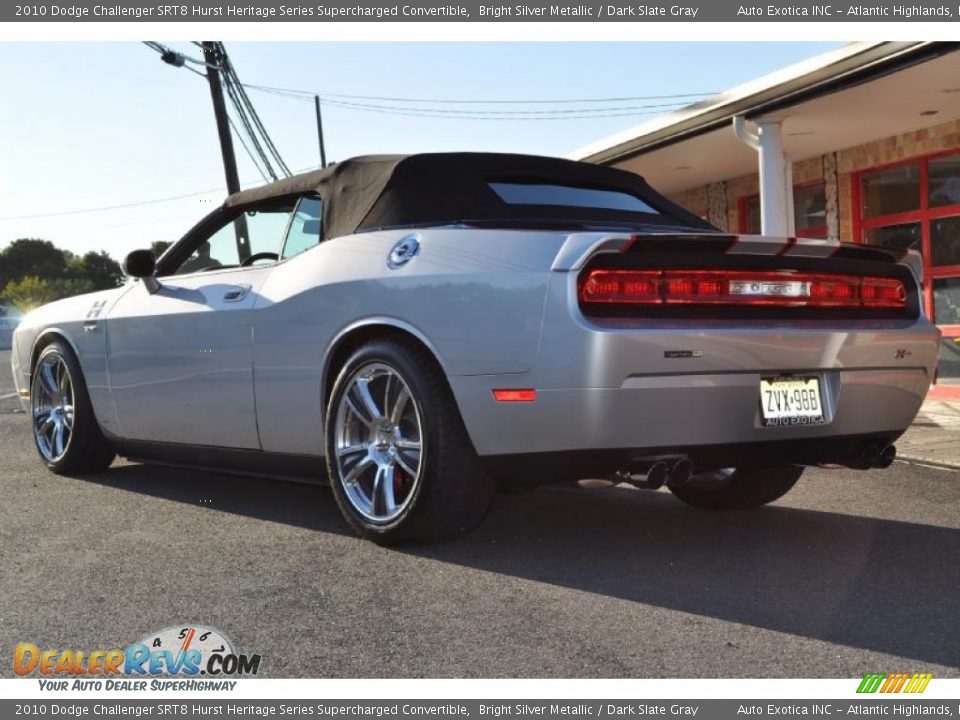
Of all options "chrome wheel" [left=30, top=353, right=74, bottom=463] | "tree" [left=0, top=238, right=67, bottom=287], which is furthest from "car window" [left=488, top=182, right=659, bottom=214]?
"tree" [left=0, top=238, right=67, bottom=287]

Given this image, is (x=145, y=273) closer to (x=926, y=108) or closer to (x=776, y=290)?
(x=776, y=290)

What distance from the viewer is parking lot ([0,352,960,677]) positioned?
2.98 m

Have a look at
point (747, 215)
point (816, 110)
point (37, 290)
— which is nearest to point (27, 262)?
point (37, 290)

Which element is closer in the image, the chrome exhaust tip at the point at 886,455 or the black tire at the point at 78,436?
the chrome exhaust tip at the point at 886,455

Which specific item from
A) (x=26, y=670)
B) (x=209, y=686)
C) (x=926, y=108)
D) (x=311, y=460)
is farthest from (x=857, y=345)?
(x=926, y=108)

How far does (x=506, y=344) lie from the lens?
385 cm

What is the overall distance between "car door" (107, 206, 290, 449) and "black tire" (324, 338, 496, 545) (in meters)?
0.90

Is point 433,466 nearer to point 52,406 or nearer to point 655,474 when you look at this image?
point 655,474

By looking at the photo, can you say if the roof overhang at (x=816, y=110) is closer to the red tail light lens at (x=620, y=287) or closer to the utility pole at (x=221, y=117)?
the red tail light lens at (x=620, y=287)

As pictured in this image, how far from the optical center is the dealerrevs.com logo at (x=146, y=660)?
9.44ft

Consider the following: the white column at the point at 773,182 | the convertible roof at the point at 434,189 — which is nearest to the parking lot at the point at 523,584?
the convertible roof at the point at 434,189

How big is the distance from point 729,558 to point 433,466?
1.11 metres

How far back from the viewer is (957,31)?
7922 mm

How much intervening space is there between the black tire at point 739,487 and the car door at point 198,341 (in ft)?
6.47
